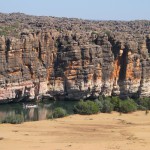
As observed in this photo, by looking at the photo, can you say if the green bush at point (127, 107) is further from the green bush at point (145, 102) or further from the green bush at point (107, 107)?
the green bush at point (145, 102)

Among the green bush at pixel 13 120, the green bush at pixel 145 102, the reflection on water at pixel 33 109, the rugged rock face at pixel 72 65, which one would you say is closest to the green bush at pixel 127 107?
the green bush at pixel 145 102

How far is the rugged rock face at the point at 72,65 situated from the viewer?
49.4m

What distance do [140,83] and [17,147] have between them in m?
29.5

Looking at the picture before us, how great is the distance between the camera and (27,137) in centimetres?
3203

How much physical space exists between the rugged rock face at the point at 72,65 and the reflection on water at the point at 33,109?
116 centimetres

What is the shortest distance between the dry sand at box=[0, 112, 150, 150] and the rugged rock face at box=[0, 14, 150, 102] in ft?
31.7

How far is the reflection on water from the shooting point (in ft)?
143

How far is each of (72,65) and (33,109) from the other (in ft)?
25.2

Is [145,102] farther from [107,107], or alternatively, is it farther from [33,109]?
[33,109]

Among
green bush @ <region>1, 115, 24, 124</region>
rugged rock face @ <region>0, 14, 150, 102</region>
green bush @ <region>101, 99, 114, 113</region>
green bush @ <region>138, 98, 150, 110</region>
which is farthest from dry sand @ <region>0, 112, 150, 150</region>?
rugged rock face @ <region>0, 14, 150, 102</region>

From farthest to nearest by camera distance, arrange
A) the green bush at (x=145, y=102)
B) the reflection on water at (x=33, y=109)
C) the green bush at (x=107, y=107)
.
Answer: the green bush at (x=145, y=102), the green bush at (x=107, y=107), the reflection on water at (x=33, y=109)

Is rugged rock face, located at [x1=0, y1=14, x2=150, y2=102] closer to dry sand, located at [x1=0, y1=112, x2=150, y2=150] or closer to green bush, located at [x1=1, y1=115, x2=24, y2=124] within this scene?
green bush, located at [x1=1, y1=115, x2=24, y2=124]

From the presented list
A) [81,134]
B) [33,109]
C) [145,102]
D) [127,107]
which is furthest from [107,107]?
[81,134]

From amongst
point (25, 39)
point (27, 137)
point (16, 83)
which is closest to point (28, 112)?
point (16, 83)
